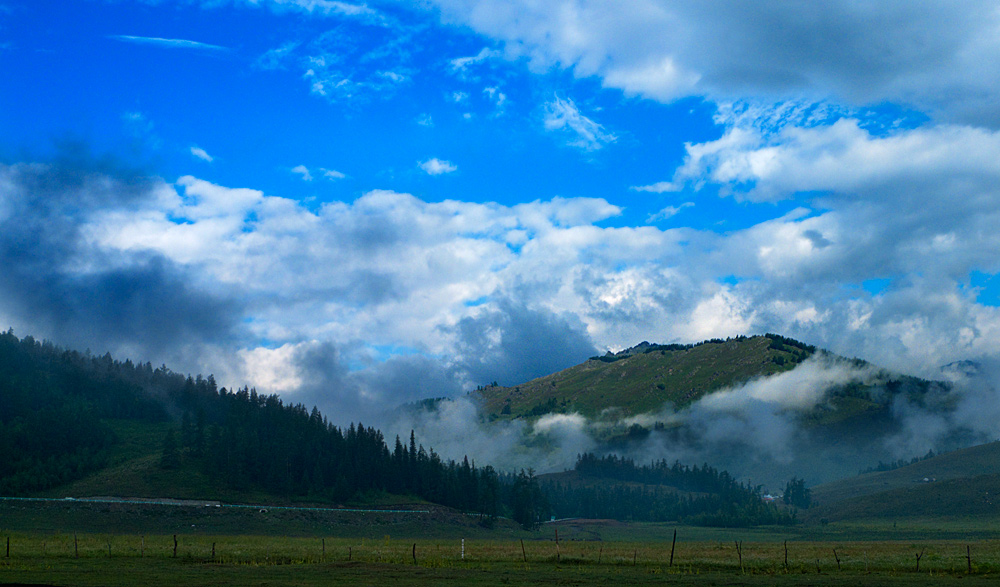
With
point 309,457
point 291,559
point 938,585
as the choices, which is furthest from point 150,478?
point 938,585

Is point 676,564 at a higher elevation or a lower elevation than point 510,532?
higher

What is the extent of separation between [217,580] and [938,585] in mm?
47614

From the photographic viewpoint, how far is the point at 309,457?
197125mm

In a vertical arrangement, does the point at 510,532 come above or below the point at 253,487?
below

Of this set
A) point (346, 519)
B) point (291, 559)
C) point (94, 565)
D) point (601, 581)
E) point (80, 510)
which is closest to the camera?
point (601, 581)

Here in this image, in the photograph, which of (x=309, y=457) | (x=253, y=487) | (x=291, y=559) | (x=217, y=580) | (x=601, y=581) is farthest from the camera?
(x=309, y=457)

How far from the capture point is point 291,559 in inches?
2601

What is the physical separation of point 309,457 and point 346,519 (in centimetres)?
4436

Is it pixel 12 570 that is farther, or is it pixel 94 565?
pixel 94 565

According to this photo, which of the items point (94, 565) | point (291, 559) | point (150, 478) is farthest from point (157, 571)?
point (150, 478)

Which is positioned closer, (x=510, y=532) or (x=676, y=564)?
(x=676, y=564)

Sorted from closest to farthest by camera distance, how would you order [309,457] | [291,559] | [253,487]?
[291,559] → [253,487] → [309,457]

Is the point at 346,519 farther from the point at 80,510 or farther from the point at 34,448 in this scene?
the point at 34,448

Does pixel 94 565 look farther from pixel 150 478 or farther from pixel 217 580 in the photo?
pixel 150 478
